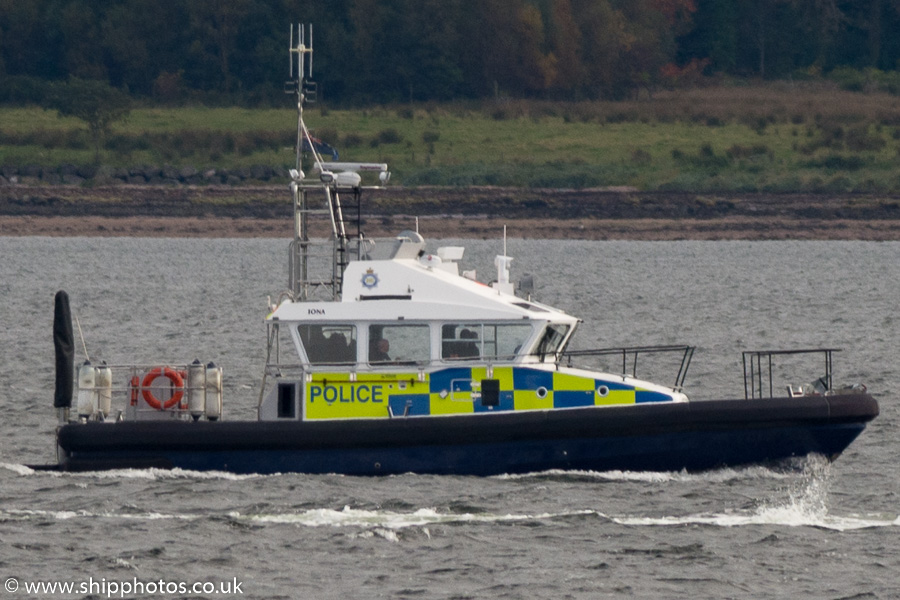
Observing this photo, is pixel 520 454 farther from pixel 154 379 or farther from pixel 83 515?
pixel 83 515

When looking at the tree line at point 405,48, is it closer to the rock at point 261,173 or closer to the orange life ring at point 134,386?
the rock at point 261,173

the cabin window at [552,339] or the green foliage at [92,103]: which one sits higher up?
the green foliage at [92,103]

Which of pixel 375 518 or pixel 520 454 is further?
pixel 520 454

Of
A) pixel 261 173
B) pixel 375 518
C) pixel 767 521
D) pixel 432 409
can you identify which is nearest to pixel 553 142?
pixel 261 173

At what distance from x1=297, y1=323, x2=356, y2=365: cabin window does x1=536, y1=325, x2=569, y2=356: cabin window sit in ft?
6.45

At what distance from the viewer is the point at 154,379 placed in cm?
1817

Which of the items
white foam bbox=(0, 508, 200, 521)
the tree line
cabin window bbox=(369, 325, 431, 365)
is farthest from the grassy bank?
white foam bbox=(0, 508, 200, 521)

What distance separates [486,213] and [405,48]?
2207cm

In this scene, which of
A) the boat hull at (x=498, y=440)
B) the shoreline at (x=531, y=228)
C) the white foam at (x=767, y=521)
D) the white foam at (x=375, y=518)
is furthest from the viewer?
A: the shoreline at (x=531, y=228)

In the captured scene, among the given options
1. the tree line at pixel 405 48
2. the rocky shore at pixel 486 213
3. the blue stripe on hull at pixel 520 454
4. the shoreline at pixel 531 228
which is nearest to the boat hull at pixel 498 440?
the blue stripe on hull at pixel 520 454

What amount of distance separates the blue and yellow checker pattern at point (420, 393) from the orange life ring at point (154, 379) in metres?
1.41

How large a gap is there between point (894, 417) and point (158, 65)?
235ft

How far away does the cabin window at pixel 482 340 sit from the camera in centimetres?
1773

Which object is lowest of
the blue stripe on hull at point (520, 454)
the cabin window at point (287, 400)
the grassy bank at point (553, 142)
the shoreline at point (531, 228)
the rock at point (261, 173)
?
the blue stripe on hull at point (520, 454)
